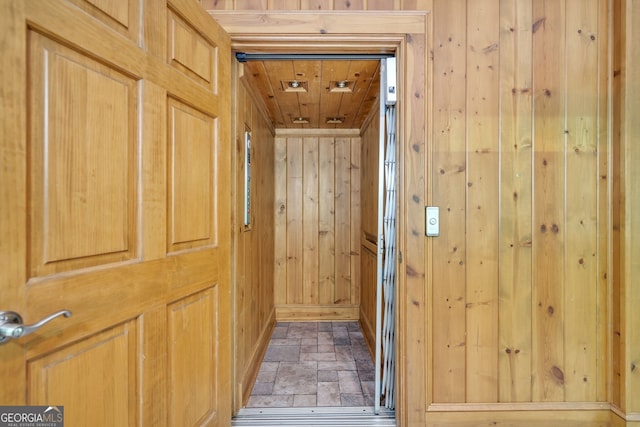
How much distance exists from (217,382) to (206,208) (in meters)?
0.82

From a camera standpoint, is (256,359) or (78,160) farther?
(256,359)

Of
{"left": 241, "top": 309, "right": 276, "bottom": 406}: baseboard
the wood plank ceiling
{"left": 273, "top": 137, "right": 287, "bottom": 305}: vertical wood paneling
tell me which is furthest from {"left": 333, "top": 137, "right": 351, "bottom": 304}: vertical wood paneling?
{"left": 241, "top": 309, "right": 276, "bottom": 406}: baseboard

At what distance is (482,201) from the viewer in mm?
1620

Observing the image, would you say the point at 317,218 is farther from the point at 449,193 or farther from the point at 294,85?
the point at 449,193

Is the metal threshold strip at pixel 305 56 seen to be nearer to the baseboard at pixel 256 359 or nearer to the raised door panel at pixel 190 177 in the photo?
the raised door panel at pixel 190 177

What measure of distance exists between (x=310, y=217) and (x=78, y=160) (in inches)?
117

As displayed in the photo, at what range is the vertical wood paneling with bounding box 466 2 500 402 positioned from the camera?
1609 millimetres

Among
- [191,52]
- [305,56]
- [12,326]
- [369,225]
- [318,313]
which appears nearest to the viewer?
[12,326]

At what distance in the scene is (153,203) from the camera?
1.14 meters

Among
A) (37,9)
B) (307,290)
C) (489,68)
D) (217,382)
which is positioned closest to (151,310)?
(217,382)

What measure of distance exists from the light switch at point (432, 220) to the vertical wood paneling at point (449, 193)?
45 millimetres

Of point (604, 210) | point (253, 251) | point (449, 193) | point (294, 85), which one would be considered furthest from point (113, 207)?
point (604, 210)

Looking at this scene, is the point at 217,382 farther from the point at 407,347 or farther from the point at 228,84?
the point at 228,84

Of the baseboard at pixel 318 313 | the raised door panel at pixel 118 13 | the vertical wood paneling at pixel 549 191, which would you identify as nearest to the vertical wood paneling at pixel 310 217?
the baseboard at pixel 318 313
